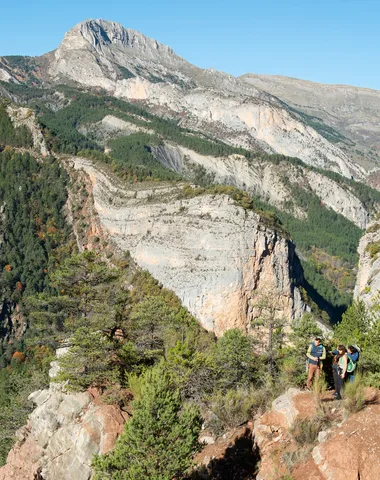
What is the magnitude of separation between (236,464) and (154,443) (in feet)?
12.8

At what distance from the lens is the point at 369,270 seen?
46250 mm

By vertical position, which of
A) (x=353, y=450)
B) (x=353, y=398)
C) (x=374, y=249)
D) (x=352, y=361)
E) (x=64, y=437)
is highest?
(x=374, y=249)

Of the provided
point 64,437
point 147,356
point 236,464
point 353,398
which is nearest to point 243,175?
point 147,356

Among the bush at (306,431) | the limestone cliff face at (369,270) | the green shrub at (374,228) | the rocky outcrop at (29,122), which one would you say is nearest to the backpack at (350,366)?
the bush at (306,431)

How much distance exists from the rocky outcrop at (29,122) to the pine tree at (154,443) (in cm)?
10751

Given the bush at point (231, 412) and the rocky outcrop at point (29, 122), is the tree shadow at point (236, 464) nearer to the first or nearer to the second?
the bush at point (231, 412)

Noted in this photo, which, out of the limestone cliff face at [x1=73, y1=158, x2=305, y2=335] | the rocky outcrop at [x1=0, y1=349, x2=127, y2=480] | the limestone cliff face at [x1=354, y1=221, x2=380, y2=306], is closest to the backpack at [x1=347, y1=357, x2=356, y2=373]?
the rocky outcrop at [x1=0, y1=349, x2=127, y2=480]

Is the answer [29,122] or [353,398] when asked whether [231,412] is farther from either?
[29,122]

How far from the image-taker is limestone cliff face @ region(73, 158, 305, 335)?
62.0 metres

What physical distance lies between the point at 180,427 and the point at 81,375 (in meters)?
11.6

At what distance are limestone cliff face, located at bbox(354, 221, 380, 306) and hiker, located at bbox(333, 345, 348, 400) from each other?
18623 millimetres

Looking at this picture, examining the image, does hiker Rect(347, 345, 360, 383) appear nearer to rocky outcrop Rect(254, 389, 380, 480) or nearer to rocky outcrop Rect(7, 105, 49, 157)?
rocky outcrop Rect(254, 389, 380, 480)

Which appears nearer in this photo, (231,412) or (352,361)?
(352,361)

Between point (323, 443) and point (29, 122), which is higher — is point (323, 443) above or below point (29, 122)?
below
